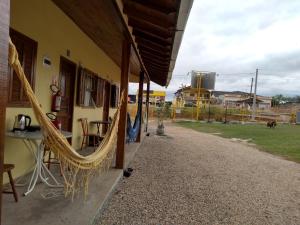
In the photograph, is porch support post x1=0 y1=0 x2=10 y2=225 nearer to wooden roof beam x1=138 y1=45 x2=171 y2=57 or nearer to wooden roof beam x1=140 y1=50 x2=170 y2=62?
wooden roof beam x1=138 y1=45 x2=171 y2=57

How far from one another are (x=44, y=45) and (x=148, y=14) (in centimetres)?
162

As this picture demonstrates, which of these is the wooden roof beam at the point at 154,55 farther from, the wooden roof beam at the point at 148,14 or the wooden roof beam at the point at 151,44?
the wooden roof beam at the point at 148,14

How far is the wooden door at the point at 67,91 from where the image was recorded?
577 centimetres

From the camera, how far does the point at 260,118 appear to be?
35.3 metres

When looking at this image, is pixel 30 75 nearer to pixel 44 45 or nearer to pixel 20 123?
pixel 44 45

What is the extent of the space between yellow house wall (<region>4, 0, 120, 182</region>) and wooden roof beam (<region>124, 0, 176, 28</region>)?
1.19 metres

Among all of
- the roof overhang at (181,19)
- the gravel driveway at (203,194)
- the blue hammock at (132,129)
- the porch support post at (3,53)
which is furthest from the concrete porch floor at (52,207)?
the blue hammock at (132,129)

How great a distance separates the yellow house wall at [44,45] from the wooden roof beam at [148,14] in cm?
119

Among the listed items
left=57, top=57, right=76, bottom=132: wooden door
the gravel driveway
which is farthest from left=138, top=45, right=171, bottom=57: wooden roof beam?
the gravel driveway

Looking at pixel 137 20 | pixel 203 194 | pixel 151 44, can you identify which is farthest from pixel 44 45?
pixel 203 194

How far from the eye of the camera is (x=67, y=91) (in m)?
6.17

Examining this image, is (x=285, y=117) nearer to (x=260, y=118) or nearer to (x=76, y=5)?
(x=260, y=118)

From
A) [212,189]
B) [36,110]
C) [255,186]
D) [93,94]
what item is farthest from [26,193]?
[93,94]

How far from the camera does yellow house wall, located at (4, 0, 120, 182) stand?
3947 mm
